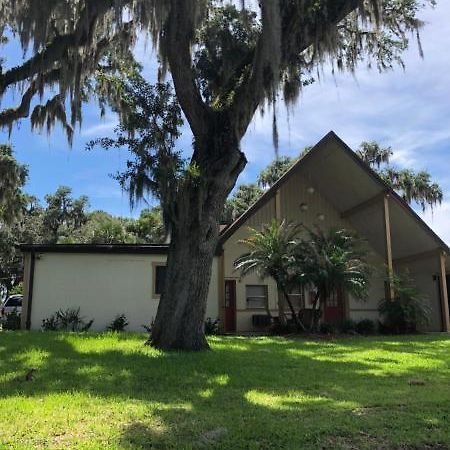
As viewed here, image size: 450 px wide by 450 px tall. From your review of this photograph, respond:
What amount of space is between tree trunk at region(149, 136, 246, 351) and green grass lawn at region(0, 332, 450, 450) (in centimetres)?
54

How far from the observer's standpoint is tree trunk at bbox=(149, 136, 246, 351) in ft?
35.2

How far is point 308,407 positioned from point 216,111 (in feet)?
22.4

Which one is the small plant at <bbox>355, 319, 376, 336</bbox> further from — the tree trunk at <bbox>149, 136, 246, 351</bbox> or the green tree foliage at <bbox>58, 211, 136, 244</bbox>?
the green tree foliage at <bbox>58, 211, 136, 244</bbox>

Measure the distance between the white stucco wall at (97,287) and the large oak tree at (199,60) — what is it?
284 inches

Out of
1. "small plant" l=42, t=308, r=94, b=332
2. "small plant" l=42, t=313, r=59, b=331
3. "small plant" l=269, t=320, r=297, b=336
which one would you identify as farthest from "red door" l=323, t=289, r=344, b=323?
"small plant" l=42, t=313, r=59, b=331

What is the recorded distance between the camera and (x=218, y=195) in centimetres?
1105

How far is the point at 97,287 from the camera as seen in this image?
723 inches

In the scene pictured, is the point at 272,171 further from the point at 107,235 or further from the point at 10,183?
the point at 10,183

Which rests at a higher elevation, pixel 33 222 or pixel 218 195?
pixel 33 222

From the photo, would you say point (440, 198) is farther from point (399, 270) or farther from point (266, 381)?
point (266, 381)

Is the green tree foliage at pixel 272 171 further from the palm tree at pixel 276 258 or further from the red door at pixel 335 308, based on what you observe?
the palm tree at pixel 276 258

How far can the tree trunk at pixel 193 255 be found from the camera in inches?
422

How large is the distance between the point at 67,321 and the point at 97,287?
1.44 m

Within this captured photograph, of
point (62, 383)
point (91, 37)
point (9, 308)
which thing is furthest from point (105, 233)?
point (62, 383)
